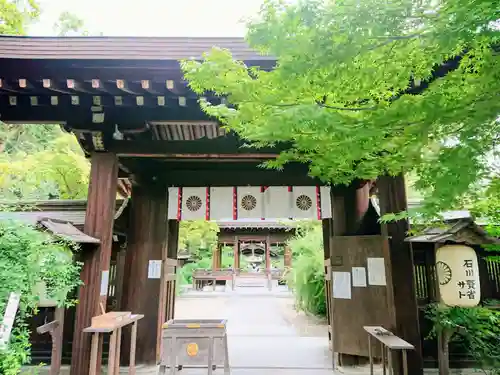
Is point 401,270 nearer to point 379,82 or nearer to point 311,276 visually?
point 379,82

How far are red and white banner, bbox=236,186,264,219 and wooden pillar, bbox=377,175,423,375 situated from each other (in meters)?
2.15

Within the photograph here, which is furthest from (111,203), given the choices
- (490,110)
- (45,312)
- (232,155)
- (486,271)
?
(486,271)

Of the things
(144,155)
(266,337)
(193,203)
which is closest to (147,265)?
(193,203)

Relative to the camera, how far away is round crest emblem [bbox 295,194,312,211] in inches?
243

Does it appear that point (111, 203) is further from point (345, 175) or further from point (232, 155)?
point (345, 175)

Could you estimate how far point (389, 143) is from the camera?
9.16 ft

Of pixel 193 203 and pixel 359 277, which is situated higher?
pixel 193 203

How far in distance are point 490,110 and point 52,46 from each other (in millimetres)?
4288

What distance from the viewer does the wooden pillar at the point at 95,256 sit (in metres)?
4.09

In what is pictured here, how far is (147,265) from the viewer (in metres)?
6.16

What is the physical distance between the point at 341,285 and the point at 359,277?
35 cm

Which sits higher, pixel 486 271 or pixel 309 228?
pixel 309 228

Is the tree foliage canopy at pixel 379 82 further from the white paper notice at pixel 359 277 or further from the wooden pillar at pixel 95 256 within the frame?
the white paper notice at pixel 359 277

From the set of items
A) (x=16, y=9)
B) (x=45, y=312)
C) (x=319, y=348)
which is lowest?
(x=319, y=348)
